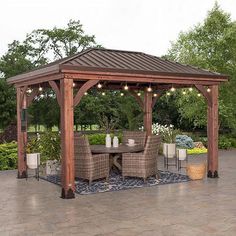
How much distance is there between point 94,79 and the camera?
334 inches

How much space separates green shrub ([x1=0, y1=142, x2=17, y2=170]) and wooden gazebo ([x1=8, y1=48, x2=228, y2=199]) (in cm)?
144

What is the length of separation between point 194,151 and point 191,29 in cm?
701

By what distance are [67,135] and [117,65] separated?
2.06 m

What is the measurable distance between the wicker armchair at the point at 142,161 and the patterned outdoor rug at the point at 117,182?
222 mm

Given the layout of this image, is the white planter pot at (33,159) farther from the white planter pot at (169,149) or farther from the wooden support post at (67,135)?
the white planter pot at (169,149)

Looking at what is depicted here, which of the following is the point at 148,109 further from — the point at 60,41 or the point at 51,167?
the point at 60,41

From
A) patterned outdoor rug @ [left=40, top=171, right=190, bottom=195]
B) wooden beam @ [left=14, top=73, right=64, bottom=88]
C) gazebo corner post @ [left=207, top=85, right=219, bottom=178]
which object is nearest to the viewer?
wooden beam @ [left=14, top=73, right=64, bottom=88]

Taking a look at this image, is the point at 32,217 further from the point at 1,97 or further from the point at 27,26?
the point at 27,26

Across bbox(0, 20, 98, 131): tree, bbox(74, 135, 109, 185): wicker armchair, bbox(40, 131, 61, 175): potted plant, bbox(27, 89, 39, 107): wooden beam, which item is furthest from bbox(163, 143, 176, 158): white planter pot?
bbox(0, 20, 98, 131): tree

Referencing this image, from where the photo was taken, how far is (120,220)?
245 inches

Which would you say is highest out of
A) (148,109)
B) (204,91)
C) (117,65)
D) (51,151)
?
(117,65)

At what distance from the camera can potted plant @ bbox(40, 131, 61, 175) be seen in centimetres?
1080

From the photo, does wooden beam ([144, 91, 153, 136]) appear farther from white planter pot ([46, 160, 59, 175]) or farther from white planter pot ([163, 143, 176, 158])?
white planter pot ([46, 160, 59, 175])

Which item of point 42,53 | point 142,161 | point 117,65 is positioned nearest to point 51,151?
point 142,161
